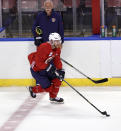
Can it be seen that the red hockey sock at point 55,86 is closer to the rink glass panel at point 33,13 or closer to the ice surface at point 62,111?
the ice surface at point 62,111

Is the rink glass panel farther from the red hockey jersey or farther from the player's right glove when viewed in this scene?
the red hockey jersey

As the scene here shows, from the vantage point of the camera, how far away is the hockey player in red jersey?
13.4 ft

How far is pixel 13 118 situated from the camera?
3.77m

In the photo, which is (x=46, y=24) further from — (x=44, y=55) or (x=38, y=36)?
(x=44, y=55)

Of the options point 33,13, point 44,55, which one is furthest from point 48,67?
point 33,13

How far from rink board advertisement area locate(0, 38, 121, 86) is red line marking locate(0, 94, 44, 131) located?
2.34ft

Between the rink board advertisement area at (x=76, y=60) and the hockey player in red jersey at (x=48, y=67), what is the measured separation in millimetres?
1001

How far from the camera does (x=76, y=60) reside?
5.40 m

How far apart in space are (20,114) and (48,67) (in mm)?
533

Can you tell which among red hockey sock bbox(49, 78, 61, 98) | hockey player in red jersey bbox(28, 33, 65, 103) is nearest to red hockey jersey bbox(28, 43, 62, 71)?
hockey player in red jersey bbox(28, 33, 65, 103)

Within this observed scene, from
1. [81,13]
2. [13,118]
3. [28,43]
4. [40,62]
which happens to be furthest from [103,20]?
[13,118]

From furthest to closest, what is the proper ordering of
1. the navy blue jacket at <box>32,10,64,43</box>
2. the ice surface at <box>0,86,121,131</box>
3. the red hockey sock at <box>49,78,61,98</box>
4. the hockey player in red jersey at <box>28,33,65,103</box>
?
the navy blue jacket at <box>32,10,64,43</box> → the red hockey sock at <box>49,78,61,98</box> → the hockey player in red jersey at <box>28,33,65,103</box> → the ice surface at <box>0,86,121,131</box>

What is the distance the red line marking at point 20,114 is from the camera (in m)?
3.46

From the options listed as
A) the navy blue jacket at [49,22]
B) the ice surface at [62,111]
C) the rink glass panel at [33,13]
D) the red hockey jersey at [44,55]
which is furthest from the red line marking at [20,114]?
the rink glass panel at [33,13]
